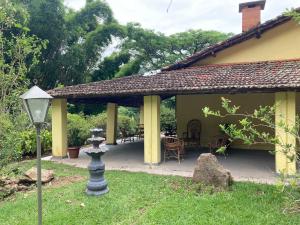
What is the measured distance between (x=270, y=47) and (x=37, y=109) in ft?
32.5

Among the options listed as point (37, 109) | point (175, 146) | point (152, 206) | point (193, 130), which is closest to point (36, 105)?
point (37, 109)

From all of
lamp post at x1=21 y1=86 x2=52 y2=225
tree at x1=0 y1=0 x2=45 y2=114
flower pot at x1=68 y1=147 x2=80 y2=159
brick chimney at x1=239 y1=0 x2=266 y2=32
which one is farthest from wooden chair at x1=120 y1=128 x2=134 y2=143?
lamp post at x1=21 y1=86 x2=52 y2=225

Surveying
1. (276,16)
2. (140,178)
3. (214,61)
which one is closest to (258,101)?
(214,61)

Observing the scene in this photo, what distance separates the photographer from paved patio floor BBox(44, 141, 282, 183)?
8.66m

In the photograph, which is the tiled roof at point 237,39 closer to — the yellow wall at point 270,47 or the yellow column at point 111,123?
the yellow wall at point 270,47

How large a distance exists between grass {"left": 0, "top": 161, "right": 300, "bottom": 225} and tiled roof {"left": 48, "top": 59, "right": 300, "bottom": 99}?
8.61 ft

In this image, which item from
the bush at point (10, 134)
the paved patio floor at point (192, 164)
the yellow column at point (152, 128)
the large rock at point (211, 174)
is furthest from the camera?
the yellow column at point (152, 128)

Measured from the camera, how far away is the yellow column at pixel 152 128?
10.0 m

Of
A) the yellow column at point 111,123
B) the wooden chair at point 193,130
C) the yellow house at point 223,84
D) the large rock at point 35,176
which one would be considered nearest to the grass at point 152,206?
the large rock at point 35,176

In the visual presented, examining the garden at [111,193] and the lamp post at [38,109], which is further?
the garden at [111,193]

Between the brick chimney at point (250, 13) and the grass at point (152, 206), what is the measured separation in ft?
30.2

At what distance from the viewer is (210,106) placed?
536 inches

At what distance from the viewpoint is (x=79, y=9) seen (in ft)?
69.5

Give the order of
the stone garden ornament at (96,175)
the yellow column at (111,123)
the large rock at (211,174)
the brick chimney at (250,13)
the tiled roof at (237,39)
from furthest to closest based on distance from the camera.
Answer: the yellow column at (111,123) < the brick chimney at (250,13) < the tiled roof at (237,39) < the large rock at (211,174) < the stone garden ornament at (96,175)
